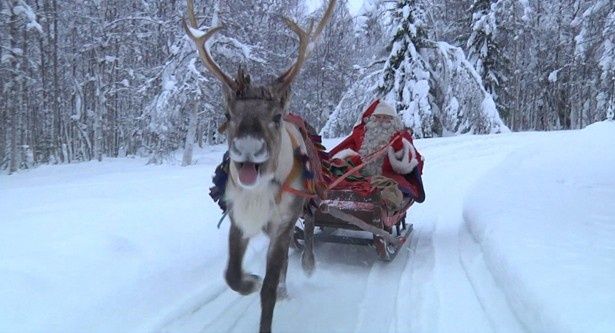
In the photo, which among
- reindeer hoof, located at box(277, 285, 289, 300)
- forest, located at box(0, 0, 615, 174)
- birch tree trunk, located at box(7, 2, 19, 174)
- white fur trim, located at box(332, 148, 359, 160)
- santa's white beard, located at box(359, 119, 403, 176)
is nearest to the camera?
reindeer hoof, located at box(277, 285, 289, 300)

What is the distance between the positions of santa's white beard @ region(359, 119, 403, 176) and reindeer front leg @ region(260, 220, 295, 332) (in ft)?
8.13

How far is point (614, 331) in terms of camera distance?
2.92 metres

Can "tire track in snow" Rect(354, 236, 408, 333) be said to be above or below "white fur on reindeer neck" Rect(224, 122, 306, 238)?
below

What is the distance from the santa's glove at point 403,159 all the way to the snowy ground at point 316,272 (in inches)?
37.1

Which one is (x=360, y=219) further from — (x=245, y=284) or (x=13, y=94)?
(x=13, y=94)

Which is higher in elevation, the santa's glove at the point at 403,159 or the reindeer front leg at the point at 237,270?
the santa's glove at the point at 403,159

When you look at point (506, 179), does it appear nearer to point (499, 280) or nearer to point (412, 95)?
point (499, 280)

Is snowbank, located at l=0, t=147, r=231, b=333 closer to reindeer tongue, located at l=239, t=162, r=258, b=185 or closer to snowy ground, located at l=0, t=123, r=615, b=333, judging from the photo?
Answer: snowy ground, located at l=0, t=123, r=615, b=333

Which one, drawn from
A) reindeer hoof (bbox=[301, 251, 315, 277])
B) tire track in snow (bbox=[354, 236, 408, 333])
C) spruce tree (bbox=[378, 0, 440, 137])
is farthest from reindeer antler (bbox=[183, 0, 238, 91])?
spruce tree (bbox=[378, 0, 440, 137])

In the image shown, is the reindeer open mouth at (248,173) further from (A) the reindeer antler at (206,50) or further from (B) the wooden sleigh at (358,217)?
(B) the wooden sleigh at (358,217)

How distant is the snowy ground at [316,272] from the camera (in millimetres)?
3529

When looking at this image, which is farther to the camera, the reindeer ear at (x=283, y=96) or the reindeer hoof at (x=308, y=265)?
the reindeer hoof at (x=308, y=265)

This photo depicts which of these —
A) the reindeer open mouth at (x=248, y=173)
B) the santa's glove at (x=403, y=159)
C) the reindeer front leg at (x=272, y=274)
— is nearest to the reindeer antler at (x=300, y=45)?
the reindeer open mouth at (x=248, y=173)

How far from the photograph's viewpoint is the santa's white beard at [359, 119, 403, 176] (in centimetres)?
613
